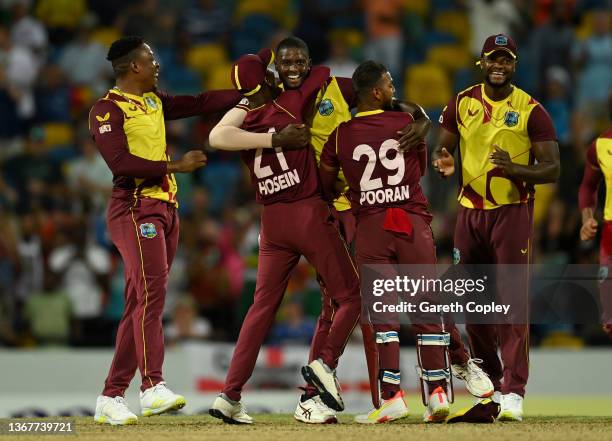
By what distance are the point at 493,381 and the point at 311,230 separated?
1.75 m

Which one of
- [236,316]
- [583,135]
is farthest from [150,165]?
[583,135]

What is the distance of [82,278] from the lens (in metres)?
14.2

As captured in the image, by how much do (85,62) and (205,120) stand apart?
2115mm

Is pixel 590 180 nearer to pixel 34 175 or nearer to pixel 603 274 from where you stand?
pixel 603 274

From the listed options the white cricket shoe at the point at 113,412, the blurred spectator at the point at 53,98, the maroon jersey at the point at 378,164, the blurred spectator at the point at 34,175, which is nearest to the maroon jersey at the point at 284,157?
the maroon jersey at the point at 378,164

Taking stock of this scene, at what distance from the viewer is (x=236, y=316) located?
13719mm

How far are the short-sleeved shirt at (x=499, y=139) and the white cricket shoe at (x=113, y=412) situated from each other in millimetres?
2724

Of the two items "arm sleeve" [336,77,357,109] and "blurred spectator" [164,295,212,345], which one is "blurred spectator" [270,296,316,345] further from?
"arm sleeve" [336,77,357,109]

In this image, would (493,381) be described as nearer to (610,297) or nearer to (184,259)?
(610,297)

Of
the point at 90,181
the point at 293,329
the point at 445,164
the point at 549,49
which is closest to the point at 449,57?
the point at 549,49

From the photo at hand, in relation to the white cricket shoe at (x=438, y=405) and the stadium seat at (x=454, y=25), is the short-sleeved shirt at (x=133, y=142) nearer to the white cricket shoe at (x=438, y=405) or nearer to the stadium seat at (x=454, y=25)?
the white cricket shoe at (x=438, y=405)

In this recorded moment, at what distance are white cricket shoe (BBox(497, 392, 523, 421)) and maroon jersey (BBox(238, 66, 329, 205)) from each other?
1886 mm

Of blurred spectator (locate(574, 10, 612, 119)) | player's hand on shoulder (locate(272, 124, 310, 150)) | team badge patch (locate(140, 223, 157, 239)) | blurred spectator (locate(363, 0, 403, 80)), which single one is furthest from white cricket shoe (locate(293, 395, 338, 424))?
blurred spectator (locate(363, 0, 403, 80))

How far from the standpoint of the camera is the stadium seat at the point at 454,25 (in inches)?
707
